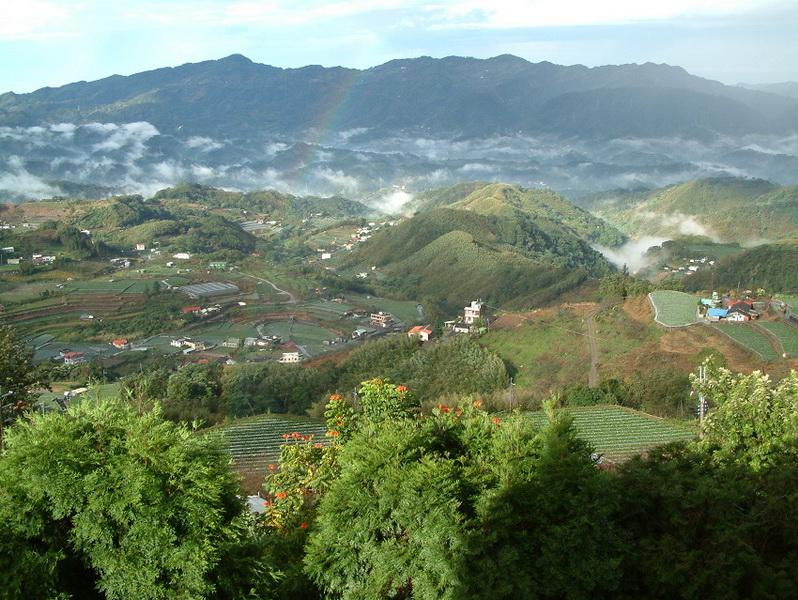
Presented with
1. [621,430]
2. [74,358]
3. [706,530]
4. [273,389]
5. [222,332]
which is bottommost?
[222,332]

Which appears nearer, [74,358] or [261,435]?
[261,435]

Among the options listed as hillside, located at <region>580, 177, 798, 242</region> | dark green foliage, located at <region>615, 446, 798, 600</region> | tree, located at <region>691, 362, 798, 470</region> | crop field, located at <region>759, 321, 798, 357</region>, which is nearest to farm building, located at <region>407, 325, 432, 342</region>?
crop field, located at <region>759, 321, 798, 357</region>

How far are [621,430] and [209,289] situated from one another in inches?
1578

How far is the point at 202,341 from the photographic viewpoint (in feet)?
138

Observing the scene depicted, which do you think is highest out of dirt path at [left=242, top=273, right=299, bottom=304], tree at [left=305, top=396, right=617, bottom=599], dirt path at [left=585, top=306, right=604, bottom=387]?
tree at [left=305, top=396, right=617, bottom=599]

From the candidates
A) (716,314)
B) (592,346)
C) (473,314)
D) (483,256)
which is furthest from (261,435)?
(483,256)

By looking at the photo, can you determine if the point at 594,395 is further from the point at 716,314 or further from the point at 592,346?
the point at 716,314

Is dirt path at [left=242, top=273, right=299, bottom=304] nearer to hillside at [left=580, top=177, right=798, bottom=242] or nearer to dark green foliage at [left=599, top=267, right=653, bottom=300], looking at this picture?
dark green foliage at [left=599, top=267, right=653, bottom=300]

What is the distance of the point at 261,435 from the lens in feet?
57.4

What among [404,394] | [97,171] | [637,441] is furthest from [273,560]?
[97,171]

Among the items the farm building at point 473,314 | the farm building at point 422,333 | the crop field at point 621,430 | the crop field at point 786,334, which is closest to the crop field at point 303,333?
the farm building at point 422,333

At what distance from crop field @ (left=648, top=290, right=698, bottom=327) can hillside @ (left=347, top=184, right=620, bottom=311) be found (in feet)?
50.9

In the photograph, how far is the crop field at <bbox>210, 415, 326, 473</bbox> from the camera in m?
15.4

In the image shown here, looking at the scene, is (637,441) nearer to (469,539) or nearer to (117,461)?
(469,539)
